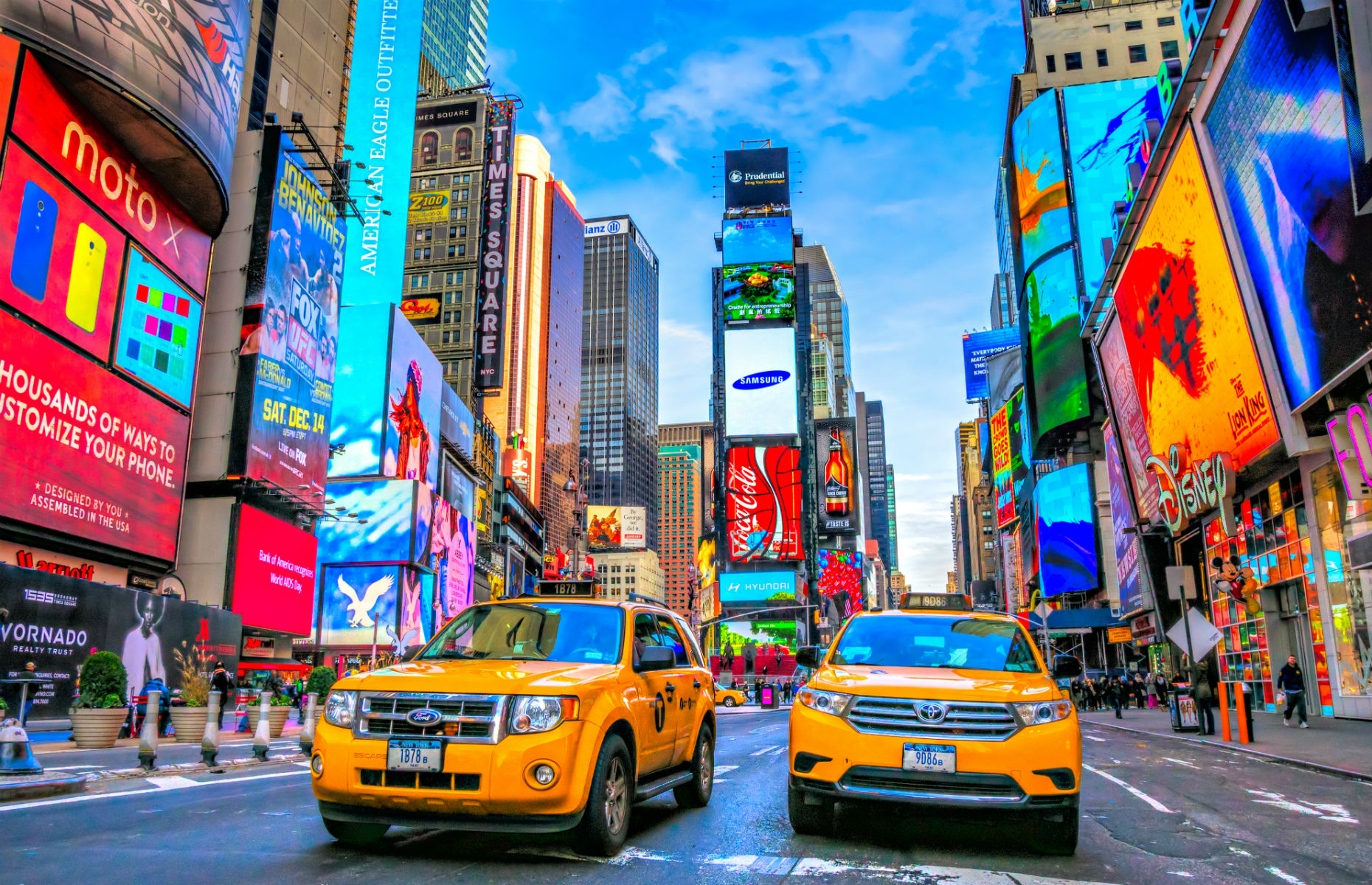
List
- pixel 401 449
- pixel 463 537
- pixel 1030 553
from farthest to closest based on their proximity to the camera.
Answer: pixel 1030 553 → pixel 463 537 → pixel 401 449

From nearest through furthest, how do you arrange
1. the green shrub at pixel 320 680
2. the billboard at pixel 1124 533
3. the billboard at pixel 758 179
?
the green shrub at pixel 320 680
the billboard at pixel 1124 533
the billboard at pixel 758 179

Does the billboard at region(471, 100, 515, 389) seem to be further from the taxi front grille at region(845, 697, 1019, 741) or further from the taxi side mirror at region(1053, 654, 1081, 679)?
the taxi front grille at region(845, 697, 1019, 741)

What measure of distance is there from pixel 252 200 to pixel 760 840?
41003 millimetres

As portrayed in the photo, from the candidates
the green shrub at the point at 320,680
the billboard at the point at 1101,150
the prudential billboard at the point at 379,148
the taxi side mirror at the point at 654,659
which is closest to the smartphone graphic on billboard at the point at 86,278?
the green shrub at the point at 320,680

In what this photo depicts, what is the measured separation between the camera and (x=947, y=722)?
696 centimetres

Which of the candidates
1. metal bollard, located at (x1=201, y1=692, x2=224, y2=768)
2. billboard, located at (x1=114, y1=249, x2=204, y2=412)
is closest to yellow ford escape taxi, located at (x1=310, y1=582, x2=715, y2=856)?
metal bollard, located at (x1=201, y1=692, x2=224, y2=768)

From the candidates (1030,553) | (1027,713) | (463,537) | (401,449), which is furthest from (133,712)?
(1030,553)

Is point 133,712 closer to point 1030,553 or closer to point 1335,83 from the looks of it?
point 1335,83

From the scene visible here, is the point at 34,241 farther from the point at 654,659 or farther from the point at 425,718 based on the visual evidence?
the point at 425,718

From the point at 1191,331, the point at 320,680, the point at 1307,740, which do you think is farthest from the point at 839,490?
the point at 320,680

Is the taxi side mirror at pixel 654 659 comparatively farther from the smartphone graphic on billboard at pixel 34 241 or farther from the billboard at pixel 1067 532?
the billboard at pixel 1067 532

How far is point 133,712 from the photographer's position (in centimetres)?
1953

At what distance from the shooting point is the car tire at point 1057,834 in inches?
275

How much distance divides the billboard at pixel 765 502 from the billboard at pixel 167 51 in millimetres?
79353
